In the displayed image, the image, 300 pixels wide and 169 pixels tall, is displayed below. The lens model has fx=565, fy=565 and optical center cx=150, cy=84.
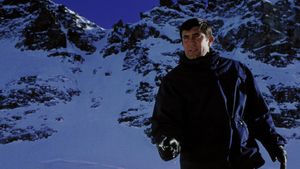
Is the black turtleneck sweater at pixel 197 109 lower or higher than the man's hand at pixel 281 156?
higher

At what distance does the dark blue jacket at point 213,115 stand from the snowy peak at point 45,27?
229ft

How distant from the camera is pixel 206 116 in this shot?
342cm

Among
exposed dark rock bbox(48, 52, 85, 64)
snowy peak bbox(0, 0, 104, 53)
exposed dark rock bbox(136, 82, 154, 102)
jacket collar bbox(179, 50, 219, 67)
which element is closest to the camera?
jacket collar bbox(179, 50, 219, 67)

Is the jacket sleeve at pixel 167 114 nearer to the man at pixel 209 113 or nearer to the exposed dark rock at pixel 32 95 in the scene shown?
the man at pixel 209 113

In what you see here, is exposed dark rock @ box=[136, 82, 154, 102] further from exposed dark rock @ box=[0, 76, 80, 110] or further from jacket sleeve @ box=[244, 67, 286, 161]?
jacket sleeve @ box=[244, 67, 286, 161]

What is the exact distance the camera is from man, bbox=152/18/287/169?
3.40m

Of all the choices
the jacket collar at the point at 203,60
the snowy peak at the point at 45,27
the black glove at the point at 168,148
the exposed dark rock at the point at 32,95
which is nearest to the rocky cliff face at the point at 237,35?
the snowy peak at the point at 45,27

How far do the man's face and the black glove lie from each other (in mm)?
672

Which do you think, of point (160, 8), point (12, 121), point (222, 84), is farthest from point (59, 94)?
point (222, 84)

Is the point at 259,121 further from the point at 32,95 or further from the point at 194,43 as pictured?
the point at 32,95

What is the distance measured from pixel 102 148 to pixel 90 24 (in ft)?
139

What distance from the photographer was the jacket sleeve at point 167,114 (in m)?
3.33

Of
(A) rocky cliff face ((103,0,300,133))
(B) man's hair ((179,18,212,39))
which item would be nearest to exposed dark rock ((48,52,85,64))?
(A) rocky cliff face ((103,0,300,133))

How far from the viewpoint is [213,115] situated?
11.3 ft
